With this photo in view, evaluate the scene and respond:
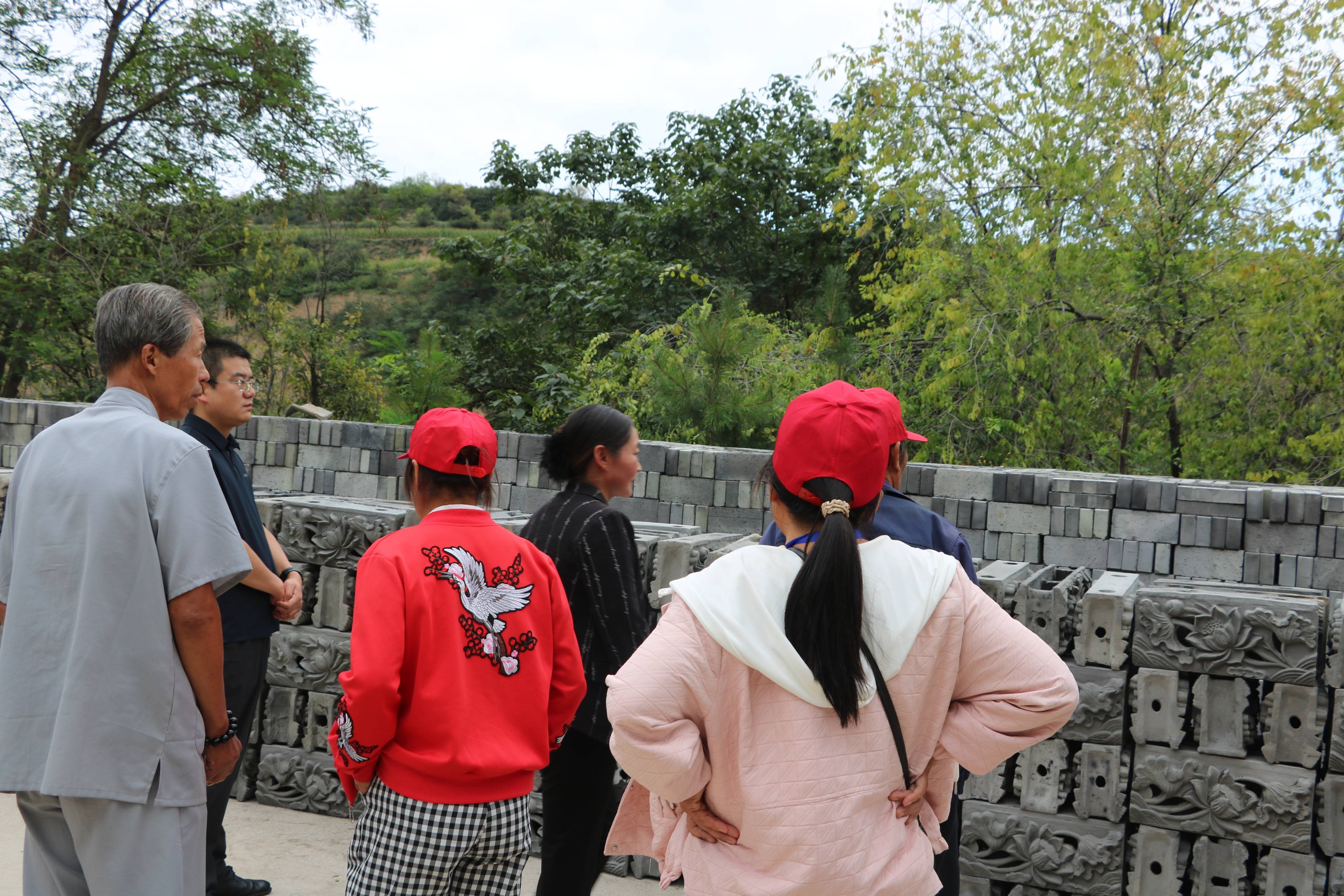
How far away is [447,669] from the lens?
2152mm

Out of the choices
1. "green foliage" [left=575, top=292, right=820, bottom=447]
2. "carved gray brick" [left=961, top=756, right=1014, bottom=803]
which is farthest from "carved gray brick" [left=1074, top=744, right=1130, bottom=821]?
"green foliage" [left=575, top=292, right=820, bottom=447]

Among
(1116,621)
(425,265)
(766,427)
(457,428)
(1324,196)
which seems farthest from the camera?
(425,265)

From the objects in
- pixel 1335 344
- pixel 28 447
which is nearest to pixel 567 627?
pixel 28 447

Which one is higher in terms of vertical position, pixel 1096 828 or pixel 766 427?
pixel 766 427

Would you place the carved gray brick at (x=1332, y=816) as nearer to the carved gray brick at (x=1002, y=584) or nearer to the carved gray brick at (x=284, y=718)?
the carved gray brick at (x=1002, y=584)

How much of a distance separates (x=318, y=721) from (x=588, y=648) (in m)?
2.15

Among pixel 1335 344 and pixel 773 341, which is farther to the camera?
pixel 773 341

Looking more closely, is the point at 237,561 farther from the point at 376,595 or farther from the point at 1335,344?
the point at 1335,344

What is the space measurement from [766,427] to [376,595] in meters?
8.70

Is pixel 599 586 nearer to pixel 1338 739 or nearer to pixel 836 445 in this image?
pixel 836 445

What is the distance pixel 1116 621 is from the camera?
10.8ft

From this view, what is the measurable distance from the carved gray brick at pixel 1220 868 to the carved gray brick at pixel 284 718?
3481mm

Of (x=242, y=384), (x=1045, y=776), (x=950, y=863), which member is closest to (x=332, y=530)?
(x=242, y=384)

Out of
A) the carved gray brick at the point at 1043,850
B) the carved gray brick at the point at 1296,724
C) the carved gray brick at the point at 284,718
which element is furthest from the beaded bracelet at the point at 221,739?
the carved gray brick at the point at 1296,724
